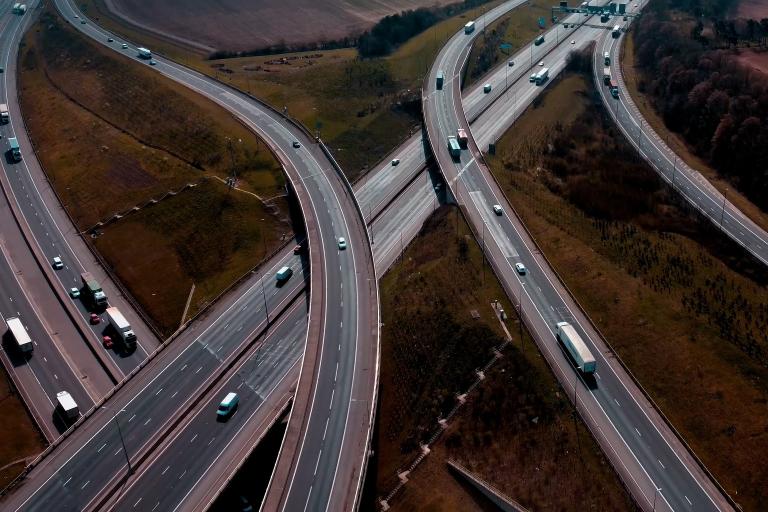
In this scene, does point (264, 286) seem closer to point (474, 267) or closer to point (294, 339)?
point (294, 339)

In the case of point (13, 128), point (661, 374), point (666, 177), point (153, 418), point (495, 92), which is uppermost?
point (13, 128)

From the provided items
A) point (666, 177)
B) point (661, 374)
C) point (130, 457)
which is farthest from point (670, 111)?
point (130, 457)

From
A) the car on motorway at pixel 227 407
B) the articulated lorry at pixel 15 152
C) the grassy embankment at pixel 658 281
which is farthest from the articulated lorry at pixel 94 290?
the grassy embankment at pixel 658 281

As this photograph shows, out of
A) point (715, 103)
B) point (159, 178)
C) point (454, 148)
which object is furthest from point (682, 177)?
point (159, 178)

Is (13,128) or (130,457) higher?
(13,128)

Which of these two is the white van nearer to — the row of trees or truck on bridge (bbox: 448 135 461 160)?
truck on bridge (bbox: 448 135 461 160)

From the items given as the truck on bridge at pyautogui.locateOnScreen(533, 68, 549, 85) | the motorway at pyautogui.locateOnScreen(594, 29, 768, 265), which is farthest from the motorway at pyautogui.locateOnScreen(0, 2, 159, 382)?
the truck on bridge at pyautogui.locateOnScreen(533, 68, 549, 85)

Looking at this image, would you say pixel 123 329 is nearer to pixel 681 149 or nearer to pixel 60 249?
Answer: pixel 60 249

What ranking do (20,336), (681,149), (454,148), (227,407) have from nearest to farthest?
(227,407) < (20,336) < (454,148) < (681,149)

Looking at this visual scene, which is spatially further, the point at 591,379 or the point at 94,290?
the point at 94,290
